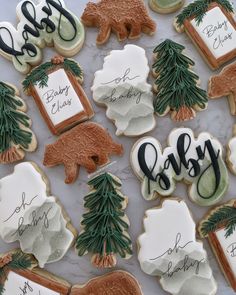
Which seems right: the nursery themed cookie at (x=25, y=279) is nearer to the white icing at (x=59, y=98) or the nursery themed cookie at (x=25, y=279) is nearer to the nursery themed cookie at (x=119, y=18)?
the white icing at (x=59, y=98)

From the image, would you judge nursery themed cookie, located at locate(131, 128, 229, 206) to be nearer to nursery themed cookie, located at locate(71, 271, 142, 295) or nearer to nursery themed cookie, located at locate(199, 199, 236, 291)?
nursery themed cookie, located at locate(199, 199, 236, 291)

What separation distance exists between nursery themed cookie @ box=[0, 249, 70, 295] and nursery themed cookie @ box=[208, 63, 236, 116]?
66cm

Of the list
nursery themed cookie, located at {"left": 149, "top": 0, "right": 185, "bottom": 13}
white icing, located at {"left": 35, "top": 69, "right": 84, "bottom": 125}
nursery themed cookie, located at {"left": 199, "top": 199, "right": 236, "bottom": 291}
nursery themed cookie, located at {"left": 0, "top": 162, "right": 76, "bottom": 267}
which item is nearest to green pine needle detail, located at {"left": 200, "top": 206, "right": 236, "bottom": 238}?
nursery themed cookie, located at {"left": 199, "top": 199, "right": 236, "bottom": 291}

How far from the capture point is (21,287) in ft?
3.80

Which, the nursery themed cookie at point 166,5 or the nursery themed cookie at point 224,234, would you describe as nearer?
the nursery themed cookie at point 224,234

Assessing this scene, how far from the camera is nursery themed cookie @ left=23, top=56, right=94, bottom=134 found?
47.2 inches

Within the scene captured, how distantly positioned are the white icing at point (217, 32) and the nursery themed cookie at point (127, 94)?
7.1 inches

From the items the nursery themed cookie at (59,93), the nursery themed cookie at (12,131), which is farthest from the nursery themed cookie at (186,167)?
the nursery themed cookie at (12,131)

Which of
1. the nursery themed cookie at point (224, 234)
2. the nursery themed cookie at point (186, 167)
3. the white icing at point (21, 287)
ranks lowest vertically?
the nursery themed cookie at point (224, 234)

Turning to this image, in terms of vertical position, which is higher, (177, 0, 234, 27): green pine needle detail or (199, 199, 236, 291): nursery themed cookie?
(177, 0, 234, 27): green pine needle detail

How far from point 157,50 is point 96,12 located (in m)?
0.21

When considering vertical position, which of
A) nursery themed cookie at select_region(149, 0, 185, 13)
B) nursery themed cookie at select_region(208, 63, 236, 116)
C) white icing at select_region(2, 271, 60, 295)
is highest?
nursery themed cookie at select_region(149, 0, 185, 13)

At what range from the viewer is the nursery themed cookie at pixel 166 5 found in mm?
1245

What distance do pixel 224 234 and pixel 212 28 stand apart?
57 centimetres
